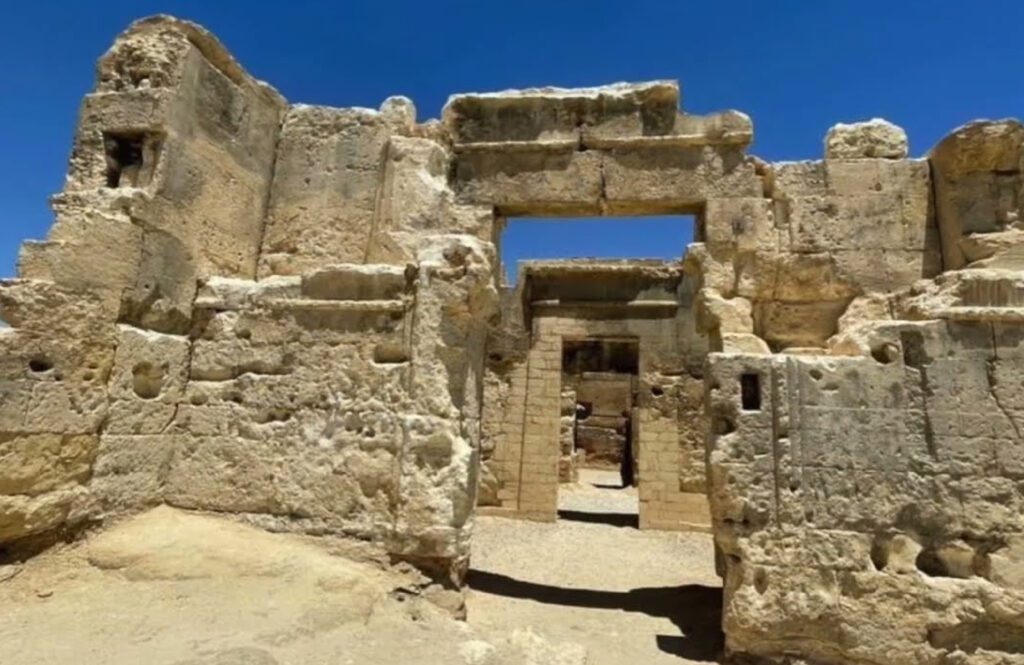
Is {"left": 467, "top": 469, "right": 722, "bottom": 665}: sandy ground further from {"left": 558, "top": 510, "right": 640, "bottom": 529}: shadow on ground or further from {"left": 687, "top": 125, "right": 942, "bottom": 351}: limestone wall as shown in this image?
{"left": 687, "top": 125, "right": 942, "bottom": 351}: limestone wall

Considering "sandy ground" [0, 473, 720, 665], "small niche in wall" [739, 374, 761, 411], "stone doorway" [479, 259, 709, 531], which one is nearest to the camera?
"sandy ground" [0, 473, 720, 665]

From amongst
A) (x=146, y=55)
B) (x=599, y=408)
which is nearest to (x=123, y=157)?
(x=146, y=55)

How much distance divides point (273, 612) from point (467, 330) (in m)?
2.28

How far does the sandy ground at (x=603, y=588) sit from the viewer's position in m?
4.81

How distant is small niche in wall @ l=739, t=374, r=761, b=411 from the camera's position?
4.72m

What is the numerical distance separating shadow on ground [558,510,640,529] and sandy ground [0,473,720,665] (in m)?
4.82

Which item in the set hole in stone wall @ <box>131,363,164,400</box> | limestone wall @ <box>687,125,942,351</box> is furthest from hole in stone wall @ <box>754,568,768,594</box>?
hole in stone wall @ <box>131,363,164,400</box>

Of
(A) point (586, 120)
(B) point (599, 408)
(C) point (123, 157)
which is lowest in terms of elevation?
(B) point (599, 408)

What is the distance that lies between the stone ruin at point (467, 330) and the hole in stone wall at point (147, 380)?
0.02 meters

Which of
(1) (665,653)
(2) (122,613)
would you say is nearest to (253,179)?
(2) (122,613)

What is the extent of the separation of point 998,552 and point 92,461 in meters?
5.95

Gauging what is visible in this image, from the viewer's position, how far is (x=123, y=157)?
5195mm

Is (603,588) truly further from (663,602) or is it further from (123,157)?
(123,157)

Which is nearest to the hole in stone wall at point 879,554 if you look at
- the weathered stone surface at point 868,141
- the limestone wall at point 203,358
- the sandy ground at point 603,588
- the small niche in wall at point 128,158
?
the sandy ground at point 603,588
